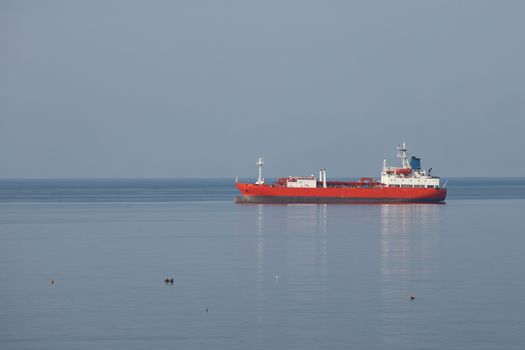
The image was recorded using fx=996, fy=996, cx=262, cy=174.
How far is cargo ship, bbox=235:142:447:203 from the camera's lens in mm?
121125

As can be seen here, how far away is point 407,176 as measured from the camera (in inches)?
4813

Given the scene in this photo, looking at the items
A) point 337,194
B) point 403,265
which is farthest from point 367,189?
point 403,265

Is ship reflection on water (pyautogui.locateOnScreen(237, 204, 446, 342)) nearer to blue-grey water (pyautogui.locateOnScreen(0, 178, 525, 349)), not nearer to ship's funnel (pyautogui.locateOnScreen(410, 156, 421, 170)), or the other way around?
blue-grey water (pyautogui.locateOnScreen(0, 178, 525, 349))

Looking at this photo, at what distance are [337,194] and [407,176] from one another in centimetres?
908

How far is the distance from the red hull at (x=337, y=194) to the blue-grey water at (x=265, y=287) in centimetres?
4138

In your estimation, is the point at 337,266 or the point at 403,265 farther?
the point at 403,265

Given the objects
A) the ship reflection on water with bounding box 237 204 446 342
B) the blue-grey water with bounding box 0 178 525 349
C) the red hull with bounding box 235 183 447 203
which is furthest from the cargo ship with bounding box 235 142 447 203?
Result: the blue-grey water with bounding box 0 178 525 349

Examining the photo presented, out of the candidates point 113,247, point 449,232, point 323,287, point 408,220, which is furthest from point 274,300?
point 408,220

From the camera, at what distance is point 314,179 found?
421 feet

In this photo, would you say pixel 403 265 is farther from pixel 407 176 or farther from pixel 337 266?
pixel 407 176

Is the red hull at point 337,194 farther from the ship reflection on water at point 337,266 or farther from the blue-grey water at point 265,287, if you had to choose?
the blue-grey water at point 265,287

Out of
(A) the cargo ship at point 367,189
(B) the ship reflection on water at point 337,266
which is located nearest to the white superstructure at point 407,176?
(A) the cargo ship at point 367,189

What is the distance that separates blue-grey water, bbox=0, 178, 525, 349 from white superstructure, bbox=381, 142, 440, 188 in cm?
4233

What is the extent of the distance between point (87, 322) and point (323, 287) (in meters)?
11.8
